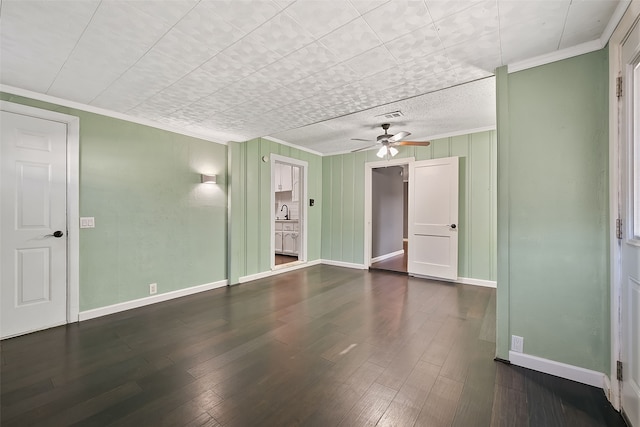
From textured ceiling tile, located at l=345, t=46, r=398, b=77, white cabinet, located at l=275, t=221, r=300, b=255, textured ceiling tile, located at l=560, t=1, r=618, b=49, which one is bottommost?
white cabinet, located at l=275, t=221, r=300, b=255

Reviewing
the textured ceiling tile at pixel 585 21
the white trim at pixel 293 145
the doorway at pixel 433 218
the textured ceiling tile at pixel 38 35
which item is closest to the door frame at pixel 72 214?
the textured ceiling tile at pixel 38 35

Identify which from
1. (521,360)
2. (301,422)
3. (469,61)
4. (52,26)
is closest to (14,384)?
(301,422)

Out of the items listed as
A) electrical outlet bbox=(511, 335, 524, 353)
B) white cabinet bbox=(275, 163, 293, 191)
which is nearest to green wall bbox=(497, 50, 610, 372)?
electrical outlet bbox=(511, 335, 524, 353)

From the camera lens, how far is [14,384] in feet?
6.27

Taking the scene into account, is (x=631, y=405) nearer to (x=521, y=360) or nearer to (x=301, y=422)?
(x=521, y=360)

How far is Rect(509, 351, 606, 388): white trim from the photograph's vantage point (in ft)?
6.21

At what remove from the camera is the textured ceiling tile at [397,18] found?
1.59 m

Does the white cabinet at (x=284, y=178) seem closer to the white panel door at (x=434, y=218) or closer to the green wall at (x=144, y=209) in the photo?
the green wall at (x=144, y=209)

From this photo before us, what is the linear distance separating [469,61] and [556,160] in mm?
1040

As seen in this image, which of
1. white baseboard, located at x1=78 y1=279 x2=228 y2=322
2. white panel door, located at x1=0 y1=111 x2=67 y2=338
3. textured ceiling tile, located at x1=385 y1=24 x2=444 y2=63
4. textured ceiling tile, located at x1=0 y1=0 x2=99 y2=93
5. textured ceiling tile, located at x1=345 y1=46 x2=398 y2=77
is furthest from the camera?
white baseboard, located at x1=78 y1=279 x2=228 y2=322

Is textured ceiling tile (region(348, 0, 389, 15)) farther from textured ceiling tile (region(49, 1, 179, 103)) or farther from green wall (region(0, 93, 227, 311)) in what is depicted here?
green wall (region(0, 93, 227, 311))

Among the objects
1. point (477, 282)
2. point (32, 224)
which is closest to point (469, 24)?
point (477, 282)

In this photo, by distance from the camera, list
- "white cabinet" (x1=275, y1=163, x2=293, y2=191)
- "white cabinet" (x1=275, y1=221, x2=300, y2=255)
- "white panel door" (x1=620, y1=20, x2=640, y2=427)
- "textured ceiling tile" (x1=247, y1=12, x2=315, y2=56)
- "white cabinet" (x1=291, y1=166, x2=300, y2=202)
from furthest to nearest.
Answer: "white cabinet" (x1=275, y1=163, x2=293, y2=191) → "white cabinet" (x1=291, y1=166, x2=300, y2=202) → "white cabinet" (x1=275, y1=221, x2=300, y2=255) → "textured ceiling tile" (x1=247, y1=12, x2=315, y2=56) → "white panel door" (x1=620, y1=20, x2=640, y2=427)

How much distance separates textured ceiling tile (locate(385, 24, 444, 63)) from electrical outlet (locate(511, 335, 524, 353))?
2389 mm
